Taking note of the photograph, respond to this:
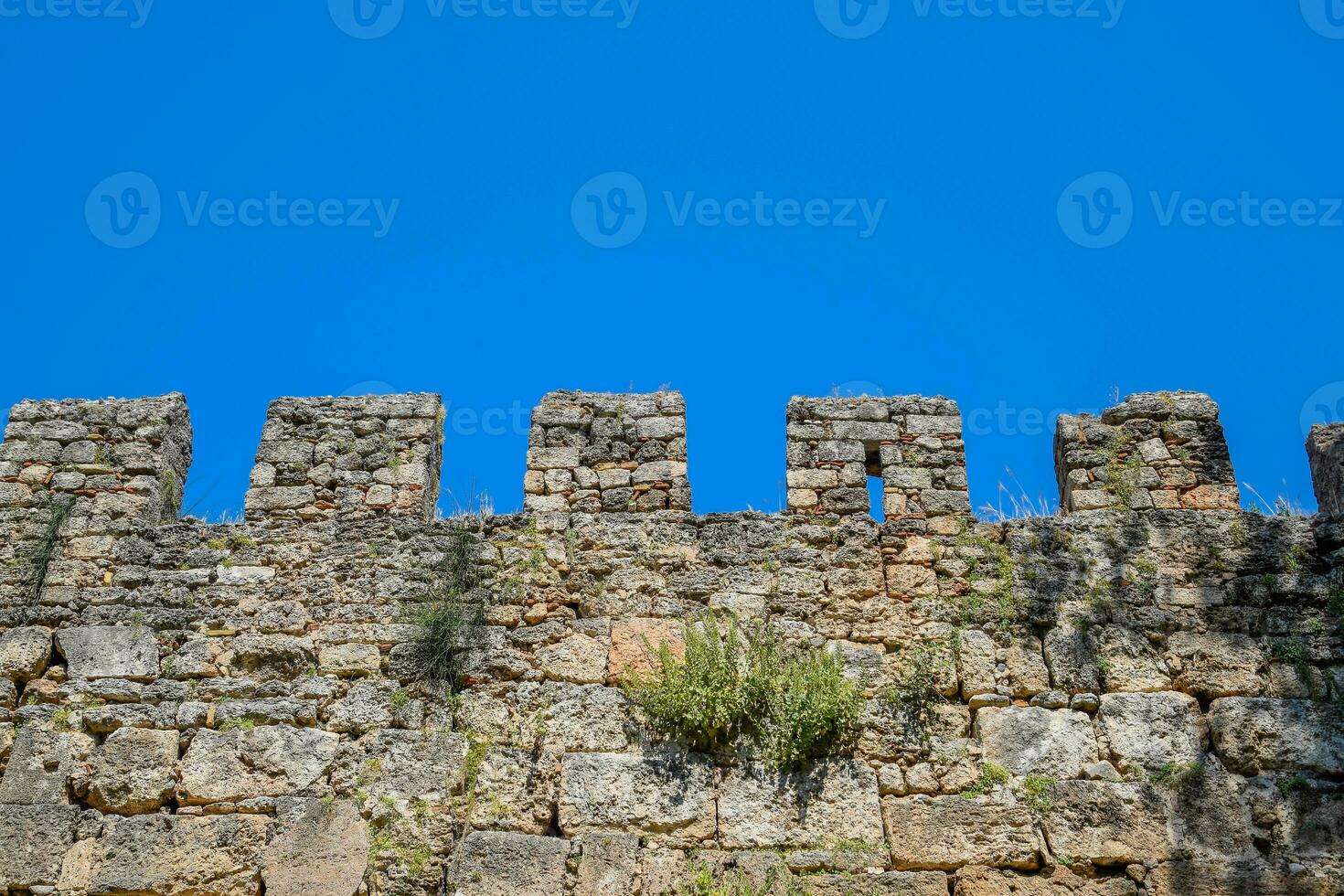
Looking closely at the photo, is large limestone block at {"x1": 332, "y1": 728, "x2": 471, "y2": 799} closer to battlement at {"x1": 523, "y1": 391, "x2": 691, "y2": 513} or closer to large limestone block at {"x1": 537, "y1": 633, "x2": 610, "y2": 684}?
large limestone block at {"x1": 537, "y1": 633, "x2": 610, "y2": 684}

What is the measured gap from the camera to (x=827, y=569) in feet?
26.7

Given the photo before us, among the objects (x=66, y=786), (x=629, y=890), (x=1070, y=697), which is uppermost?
(x=1070, y=697)

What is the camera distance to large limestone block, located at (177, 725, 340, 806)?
741 centimetres

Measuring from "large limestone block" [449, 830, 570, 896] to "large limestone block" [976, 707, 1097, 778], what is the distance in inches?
97.9

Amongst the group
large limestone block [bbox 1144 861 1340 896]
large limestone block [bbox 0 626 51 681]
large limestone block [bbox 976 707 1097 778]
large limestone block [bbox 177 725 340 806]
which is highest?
large limestone block [bbox 0 626 51 681]

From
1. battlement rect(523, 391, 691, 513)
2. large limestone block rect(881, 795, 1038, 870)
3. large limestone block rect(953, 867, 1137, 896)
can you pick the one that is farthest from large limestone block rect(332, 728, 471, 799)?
large limestone block rect(953, 867, 1137, 896)

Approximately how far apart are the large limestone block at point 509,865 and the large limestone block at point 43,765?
2.31 metres

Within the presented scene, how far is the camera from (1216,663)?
25.3 feet

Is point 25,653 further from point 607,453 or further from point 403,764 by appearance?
point 607,453

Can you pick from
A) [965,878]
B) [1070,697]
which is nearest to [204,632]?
[965,878]

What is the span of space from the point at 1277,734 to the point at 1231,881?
95 centimetres

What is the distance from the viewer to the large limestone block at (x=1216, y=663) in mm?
7621

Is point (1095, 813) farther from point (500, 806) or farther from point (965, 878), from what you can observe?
point (500, 806)

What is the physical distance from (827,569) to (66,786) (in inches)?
182
